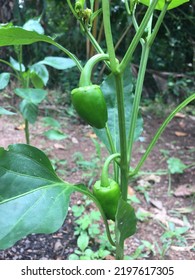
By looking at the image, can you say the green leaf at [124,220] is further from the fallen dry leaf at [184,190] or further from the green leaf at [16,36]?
the fallen dry leaf at [184,190]

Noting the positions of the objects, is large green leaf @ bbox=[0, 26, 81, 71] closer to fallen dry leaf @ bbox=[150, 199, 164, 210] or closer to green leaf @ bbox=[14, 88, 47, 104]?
green leaf @ bbox=[14, 88, 47, 104]

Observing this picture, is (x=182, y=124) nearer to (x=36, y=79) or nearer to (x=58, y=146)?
(x=58, y=146)

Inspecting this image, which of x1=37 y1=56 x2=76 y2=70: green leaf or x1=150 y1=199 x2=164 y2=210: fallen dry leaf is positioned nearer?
x1=37 y1=56 x2=76 y2=70: green leaf

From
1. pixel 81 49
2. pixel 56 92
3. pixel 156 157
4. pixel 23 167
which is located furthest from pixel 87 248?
pixel 81 49

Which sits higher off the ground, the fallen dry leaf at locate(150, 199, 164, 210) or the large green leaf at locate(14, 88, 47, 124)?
the large green leaf at locate(14, 88, 47, 124)

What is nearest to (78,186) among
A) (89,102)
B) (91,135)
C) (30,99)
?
(89,102)

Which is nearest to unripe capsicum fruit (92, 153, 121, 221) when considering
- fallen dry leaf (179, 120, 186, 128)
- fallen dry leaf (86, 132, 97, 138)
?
fallen dry leaf (86, 132, 97, 138)

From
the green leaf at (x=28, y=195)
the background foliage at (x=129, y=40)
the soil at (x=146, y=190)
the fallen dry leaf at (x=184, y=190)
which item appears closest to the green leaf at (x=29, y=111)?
the soil at (x=146, y=190)
